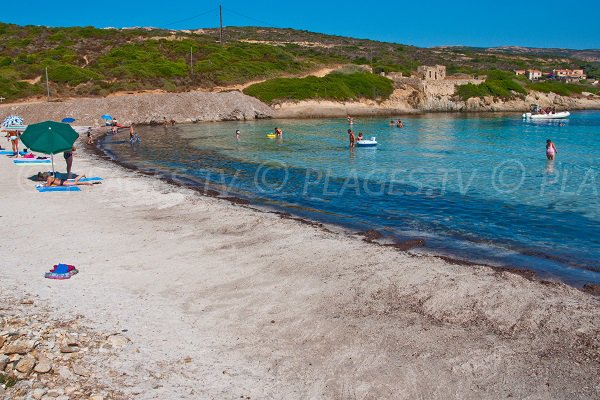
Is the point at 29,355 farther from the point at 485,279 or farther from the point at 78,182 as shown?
the point at 78,182

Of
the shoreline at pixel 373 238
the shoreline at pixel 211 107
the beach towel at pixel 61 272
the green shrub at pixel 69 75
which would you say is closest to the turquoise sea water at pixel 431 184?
the shoreline at pixel 373 238

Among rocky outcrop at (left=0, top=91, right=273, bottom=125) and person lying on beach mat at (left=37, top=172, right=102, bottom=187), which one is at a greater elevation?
rocky outcrop at (left=0, top=91, right=273, bottom=125)

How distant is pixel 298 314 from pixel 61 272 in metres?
4.78

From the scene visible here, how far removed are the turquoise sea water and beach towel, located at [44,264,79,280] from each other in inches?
Answer: 314

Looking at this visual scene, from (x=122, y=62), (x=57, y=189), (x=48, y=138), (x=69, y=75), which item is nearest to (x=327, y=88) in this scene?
(x=122, y=62)

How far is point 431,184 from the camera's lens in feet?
74.1

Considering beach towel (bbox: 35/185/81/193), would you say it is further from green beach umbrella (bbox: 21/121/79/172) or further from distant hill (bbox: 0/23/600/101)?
distant hill (bbox: 0/23/600/101)

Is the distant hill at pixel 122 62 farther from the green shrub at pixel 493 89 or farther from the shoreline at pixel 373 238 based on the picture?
the shoreline at pixel 373 238

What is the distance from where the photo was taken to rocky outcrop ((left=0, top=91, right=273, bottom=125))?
54781 mm

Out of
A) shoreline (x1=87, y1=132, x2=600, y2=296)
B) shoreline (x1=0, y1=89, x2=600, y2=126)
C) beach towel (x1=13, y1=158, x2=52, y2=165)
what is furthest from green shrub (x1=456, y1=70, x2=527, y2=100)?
shoreline (x1=87, y1=132, x2=600, y2=296)

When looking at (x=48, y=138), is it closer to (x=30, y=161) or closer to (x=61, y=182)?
(x=61, y=182)

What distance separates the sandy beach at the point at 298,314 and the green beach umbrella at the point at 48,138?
5.05 metres

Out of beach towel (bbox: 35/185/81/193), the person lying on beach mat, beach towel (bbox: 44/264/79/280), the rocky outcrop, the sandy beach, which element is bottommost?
the sandy beach

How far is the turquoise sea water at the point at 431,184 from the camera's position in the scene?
13.5 metres
